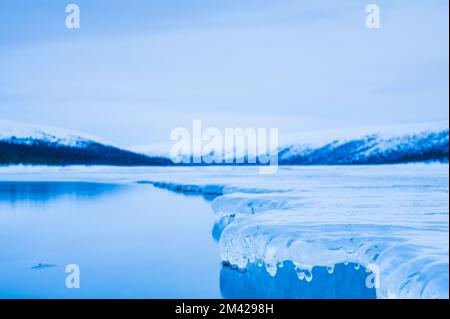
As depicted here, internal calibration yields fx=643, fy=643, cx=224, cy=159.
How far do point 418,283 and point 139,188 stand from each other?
679cm

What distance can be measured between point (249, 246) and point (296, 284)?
0.39 meters

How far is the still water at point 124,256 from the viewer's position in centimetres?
410

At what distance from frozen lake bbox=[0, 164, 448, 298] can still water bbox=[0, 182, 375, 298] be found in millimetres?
11

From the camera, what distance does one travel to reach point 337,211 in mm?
4883

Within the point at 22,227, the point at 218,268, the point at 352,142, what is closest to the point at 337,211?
the point at 352,142

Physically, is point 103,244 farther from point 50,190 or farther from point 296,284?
point 50,190

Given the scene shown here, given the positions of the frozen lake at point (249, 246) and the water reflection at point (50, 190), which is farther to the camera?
the water reflection at point (50, 190)

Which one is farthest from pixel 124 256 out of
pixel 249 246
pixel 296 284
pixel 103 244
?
pixel 296 284

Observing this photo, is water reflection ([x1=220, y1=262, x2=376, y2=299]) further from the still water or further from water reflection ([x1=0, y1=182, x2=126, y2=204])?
water reflection ([x1=0, y1=182, x2=126, y2=204])

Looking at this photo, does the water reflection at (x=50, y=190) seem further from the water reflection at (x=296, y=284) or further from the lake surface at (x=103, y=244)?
the water reflection at (x=296, y=284)

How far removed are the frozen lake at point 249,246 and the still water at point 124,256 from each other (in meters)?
0.01

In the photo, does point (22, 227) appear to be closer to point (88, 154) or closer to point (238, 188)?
point (88, 154)

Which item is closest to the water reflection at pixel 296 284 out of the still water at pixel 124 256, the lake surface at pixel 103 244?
the still water at pixel 124 256

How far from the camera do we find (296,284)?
165 inches
